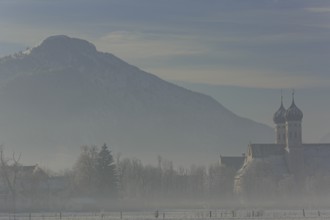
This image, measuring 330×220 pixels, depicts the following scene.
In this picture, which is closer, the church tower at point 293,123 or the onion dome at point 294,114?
the onion dome at point 294,114

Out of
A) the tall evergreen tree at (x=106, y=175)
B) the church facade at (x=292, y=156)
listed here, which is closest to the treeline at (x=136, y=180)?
the tall evergreen tree at (x=106, y=175)

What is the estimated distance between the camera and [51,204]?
131 metres

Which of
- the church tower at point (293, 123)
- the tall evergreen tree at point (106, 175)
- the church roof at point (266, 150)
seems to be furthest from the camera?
the church roof at point (266, 150)

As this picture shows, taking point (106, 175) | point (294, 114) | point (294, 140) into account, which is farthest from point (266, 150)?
point (106, 175)

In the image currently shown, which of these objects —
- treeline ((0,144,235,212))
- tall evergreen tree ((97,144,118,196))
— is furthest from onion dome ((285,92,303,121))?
tall evergreen tree ((97,144,118,196))

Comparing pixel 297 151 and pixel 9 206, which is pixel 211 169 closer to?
pixel 297 151

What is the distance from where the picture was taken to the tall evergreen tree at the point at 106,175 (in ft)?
422

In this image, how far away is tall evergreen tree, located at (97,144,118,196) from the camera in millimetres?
128625

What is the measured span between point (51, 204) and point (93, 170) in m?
8.27

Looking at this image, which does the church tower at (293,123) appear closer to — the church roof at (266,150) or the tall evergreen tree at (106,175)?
the church roof at (266,150)

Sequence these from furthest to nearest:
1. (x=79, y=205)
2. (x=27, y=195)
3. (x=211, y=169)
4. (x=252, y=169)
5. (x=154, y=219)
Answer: (x=211, y=169) → (x=252, y=169) → (x=27, y=195) → (x=79, y=205) → (x=154, y=219)

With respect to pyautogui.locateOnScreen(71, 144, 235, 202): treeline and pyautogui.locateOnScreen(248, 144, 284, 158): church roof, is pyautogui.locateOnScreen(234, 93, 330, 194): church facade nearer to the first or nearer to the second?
pyautogui.locateOnScreen(248, 144, 284, 158): church roof

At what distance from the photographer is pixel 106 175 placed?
5059 inches

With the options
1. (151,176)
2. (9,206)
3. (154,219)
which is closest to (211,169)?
(151,176)
